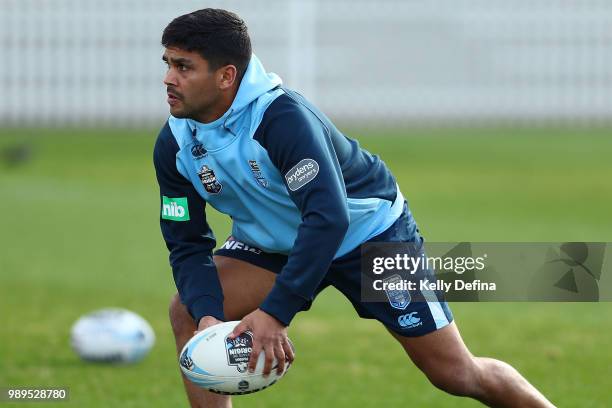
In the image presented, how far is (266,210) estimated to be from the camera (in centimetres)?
570

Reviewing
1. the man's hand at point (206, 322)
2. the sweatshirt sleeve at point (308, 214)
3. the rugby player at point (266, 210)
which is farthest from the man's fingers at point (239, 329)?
the man's hand at point (206, 322)

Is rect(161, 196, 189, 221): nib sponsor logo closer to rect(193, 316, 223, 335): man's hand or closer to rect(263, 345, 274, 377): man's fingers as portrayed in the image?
rect(193, 316, 223, 335): man's hand

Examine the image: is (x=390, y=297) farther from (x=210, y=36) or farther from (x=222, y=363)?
(x=210, y=36)

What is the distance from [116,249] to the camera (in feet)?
46.2

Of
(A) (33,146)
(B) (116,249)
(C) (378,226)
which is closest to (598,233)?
(B) (116,249)

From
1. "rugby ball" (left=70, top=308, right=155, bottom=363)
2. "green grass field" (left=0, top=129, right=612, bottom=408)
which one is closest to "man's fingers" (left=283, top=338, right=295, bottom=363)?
"green grass field" (left=0, top=129, right=612, bottom=408)

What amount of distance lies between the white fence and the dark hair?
59.5ft

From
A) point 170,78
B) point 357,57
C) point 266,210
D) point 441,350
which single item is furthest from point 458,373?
point 357,57

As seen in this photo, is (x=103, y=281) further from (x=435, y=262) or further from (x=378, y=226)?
(x=378, y=226)

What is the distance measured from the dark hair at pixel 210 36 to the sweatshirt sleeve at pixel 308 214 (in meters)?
0.45

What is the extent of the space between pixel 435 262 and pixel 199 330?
2121 mm

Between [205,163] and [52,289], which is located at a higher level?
[205,163]

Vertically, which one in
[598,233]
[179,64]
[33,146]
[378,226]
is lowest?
[33,146]

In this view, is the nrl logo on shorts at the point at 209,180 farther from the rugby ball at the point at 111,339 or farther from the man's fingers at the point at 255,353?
the rugby ball at the point at 111,339
